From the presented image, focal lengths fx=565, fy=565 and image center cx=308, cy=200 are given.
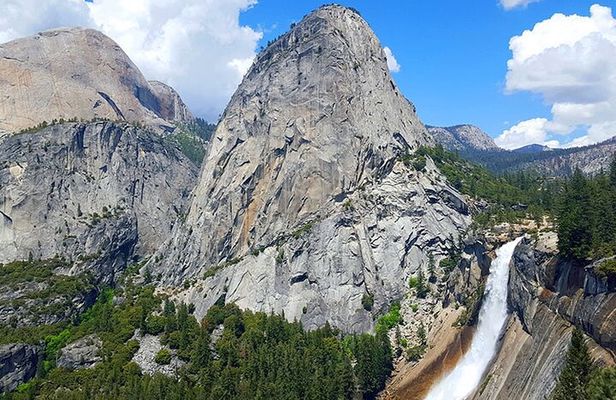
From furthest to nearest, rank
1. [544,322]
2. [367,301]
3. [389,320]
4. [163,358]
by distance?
[367,301]
[389,320]
[163,358]
[544,322]

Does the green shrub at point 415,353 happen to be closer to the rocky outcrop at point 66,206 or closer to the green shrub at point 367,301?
the green shrub at point 367,301

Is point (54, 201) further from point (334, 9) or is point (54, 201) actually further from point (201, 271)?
point (334, 9)

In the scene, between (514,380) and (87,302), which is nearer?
(514,380)

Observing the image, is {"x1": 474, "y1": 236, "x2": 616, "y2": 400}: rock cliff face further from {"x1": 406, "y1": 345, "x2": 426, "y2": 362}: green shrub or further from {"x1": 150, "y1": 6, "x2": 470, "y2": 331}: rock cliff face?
{"x1": 150, "y1": 6, "x2": 470, "y2": 331}: rock cliff face

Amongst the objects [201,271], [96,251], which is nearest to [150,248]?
[96,251]

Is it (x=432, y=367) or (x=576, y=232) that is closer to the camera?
(x=576, y=232)

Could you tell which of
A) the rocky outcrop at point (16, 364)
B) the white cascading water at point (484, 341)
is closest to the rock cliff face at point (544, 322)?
the white cascading water at point (484, 341)

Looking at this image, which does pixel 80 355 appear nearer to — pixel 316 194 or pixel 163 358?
pixel 163 358

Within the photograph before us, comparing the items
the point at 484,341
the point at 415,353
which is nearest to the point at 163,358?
the point at 415,353
